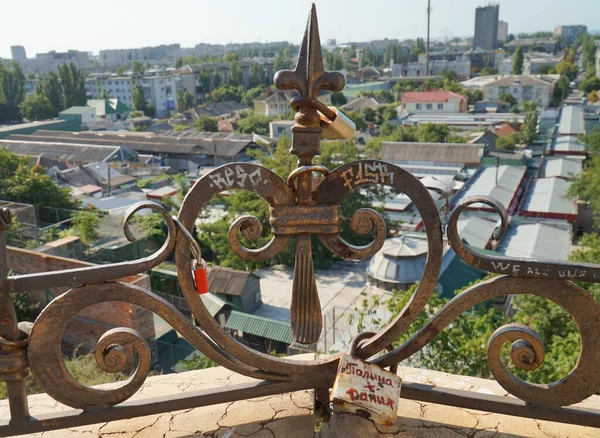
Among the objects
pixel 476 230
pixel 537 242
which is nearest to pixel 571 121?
pixel 476 230

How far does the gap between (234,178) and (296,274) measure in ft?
1.67

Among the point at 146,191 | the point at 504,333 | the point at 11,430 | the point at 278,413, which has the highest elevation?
the point at 504,333

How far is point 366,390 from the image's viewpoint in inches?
84.6

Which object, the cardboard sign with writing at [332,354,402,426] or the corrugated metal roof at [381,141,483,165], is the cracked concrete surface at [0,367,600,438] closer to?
the cardboard sign with writing at [332,354,402,426]

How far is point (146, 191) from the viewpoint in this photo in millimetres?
26922

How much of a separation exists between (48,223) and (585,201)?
871 inches

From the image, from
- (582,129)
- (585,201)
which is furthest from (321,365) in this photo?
(582,129)

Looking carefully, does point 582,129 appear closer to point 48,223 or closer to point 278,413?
point 48,223

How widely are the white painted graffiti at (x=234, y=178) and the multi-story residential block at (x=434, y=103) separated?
172ft

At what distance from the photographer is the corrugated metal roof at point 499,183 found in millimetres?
24406

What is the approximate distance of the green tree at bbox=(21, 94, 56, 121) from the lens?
53875 millimetres

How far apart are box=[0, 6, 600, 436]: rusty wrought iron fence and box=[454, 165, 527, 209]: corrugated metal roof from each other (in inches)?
890

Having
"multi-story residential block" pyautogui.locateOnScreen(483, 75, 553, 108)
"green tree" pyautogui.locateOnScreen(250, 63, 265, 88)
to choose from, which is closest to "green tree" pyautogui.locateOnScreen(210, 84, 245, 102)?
"green tree" pyautogui.locateOnScreen(250, 63, 265, 88)

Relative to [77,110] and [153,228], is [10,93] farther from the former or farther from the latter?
[153,228]
